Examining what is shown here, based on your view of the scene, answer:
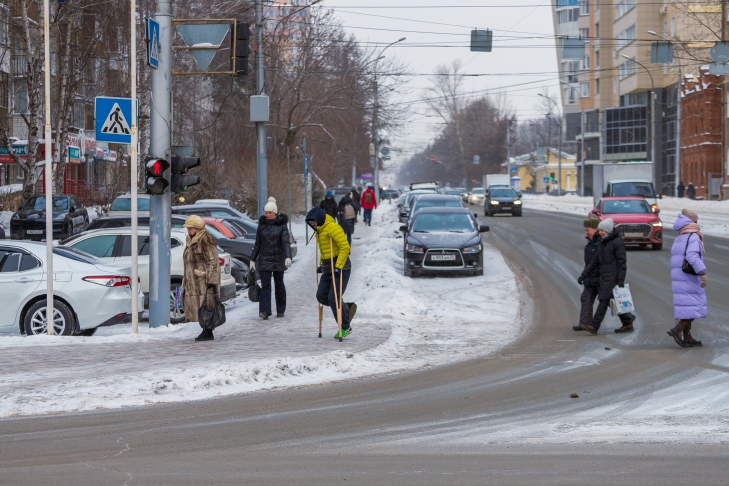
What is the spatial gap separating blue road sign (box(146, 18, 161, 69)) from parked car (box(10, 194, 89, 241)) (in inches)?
881

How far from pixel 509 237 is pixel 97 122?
2481 centimetres

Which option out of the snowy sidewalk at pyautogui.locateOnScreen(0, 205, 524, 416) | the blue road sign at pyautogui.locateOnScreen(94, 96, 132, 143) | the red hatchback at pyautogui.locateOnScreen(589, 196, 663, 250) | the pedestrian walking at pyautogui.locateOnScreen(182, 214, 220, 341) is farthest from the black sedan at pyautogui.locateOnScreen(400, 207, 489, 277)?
the blue road sign at pyautogui.locateOnScreen(94, 96, 132, 143)

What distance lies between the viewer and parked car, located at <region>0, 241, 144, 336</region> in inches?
551

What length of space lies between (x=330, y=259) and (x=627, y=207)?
19040 mm

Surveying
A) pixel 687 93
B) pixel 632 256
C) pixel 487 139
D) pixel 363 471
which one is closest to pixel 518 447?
pixel 363 471

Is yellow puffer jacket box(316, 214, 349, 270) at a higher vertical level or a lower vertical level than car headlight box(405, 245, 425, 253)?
higher

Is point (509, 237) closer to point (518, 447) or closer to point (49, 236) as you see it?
point (49, 236)

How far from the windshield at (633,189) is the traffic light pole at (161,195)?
28.3 meters

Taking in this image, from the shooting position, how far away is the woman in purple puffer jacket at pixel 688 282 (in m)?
12.9

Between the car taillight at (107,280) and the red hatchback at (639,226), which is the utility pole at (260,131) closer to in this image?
the red hatchback at (639,226)

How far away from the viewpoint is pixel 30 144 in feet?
108

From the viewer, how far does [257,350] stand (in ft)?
40.7

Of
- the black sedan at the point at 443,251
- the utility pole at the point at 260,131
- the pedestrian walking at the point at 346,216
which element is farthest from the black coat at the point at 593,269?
the pedestrian walking at the point at 346,216

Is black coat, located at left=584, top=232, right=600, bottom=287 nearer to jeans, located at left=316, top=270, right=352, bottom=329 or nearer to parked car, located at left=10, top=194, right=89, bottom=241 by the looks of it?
jeans, located at left=316, top=270, right=352, bottom=329
